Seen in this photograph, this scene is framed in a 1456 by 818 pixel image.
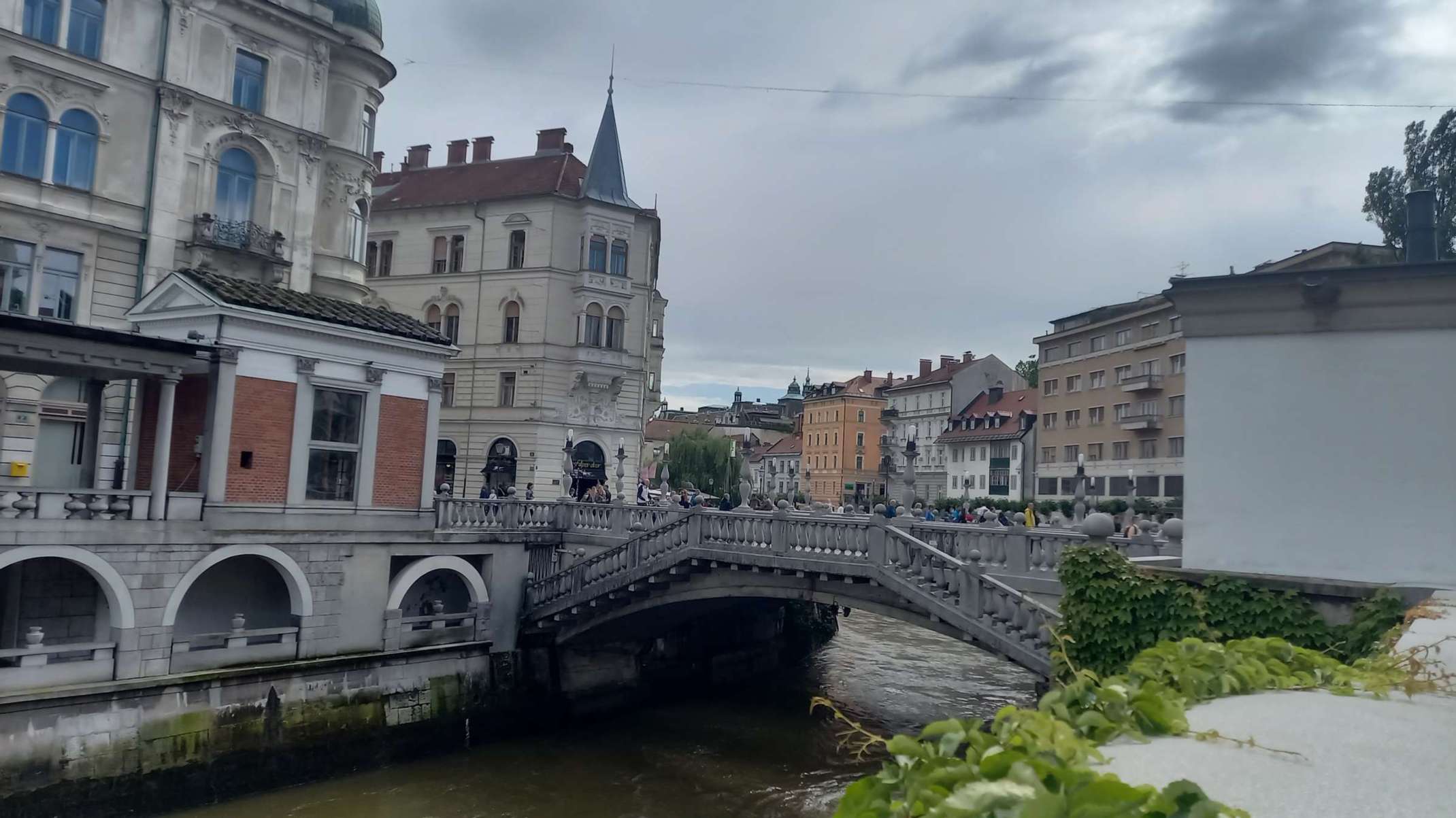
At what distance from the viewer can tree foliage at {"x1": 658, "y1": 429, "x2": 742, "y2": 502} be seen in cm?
6109

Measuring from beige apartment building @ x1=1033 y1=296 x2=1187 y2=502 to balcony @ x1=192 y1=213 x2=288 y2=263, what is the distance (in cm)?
4211

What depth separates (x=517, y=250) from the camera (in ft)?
148

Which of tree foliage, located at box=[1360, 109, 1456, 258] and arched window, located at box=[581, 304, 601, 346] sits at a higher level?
tree foliage, located at box=[1360, 109, 1456, 258]

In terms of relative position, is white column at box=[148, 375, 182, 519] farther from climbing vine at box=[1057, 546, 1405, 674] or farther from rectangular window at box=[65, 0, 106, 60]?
climbing vine at box=[1057, 546, 1405, 674]

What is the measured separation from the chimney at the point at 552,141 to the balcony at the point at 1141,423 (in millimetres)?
34949

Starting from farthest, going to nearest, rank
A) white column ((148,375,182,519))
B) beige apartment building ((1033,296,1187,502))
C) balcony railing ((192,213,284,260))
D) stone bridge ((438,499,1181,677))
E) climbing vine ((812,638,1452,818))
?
1. beige apartment building ((1033,296,1187,502))
2. balcony railing ((192,213,284,260))
3. white column ((148,375,182,519))
4. stone bridge ((438,499,1181,677))
5. climbing vine ((812,638,1452,818))

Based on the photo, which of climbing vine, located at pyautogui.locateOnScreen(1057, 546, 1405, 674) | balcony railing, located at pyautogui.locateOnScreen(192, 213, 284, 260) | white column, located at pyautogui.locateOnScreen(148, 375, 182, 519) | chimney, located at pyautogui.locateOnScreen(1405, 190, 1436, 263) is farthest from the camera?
balcony railing, located at pyautogui.locateOnScreen(192, 213, 284, 260)

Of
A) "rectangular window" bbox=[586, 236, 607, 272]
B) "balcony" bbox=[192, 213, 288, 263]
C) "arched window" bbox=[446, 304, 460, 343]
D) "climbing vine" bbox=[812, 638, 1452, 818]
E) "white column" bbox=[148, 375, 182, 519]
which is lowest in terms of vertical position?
"climbing vine" bbox=[812, 638, 1452, 818]

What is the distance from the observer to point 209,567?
2123cm

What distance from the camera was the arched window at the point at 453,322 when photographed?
4619 centimetres

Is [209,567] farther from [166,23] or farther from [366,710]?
[166,23]

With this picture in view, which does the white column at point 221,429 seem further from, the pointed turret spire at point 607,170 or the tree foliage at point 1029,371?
the tree foliage at point 1029,371

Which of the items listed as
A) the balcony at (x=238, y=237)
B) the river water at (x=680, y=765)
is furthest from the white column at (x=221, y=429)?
the balcony at (x=238, y=237)

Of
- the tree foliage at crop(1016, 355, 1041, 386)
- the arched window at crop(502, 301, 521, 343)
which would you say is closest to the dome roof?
the arched window at crop(502, 301, 521, 343)
